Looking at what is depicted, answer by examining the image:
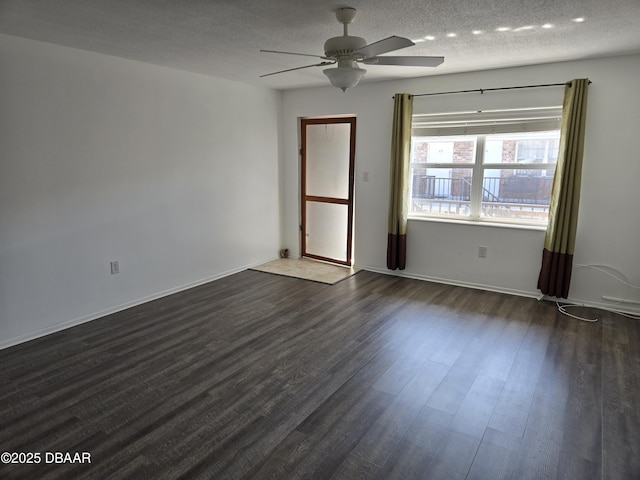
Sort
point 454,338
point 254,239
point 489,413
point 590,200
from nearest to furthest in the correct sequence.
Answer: point 489,413 → point 454,338 → point 590,200 → point 254,239

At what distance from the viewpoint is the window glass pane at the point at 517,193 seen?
4.39 m

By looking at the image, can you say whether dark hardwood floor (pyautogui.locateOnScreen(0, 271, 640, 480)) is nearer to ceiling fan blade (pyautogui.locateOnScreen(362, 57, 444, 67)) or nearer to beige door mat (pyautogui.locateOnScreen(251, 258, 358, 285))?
beige door mat (pyautogui.locateOnScreen(251, 258, 358, 285))

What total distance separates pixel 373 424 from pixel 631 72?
154 inches

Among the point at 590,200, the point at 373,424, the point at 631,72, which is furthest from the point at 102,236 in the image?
the point at 631,72

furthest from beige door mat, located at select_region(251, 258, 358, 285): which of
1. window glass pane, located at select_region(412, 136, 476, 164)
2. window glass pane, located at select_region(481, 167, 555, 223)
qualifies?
window glass pane, located at select_region(481, 167, 555, 223)

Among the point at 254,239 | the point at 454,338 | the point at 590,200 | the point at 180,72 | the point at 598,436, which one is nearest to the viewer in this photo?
the point at 598,436

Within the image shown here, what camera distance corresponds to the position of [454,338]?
3455mm

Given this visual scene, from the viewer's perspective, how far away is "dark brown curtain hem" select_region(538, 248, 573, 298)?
4133 millimetres

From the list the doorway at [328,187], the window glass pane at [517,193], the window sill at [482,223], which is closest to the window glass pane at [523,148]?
the window glass pane at [517,193]

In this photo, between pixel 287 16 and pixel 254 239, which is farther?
pixel 254 239

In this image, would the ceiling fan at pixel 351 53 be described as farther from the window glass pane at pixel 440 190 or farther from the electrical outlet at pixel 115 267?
the electrical outlet at pixel 115 267

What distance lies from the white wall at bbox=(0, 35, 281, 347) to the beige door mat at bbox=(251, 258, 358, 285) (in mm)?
504

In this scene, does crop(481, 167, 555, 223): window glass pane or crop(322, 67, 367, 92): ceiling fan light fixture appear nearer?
crop(322, 67, 367, 92): ceiling fan light fixture

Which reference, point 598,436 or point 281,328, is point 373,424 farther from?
point 281,328
